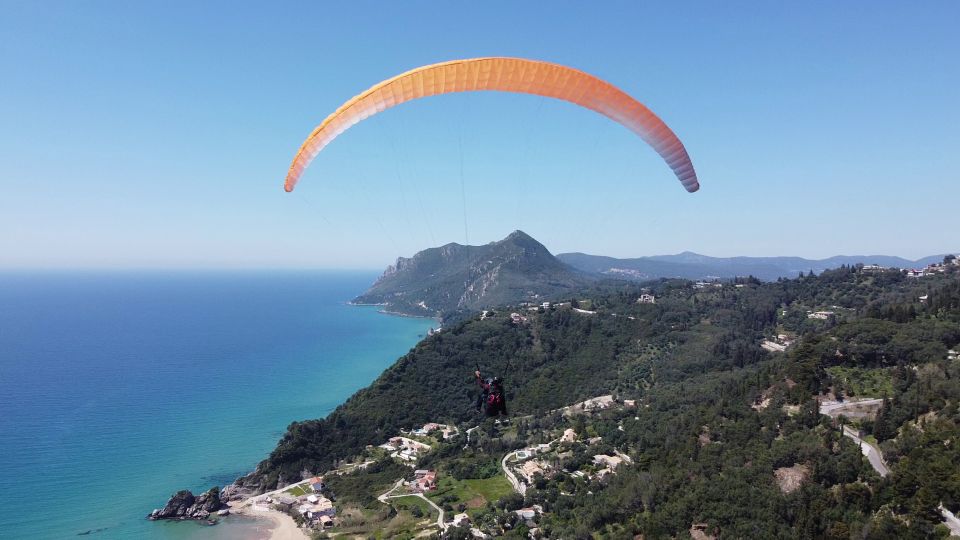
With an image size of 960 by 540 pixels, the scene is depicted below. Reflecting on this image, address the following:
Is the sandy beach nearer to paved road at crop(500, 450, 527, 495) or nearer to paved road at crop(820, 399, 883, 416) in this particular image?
paved road at crop(500, 450, 527, 495)

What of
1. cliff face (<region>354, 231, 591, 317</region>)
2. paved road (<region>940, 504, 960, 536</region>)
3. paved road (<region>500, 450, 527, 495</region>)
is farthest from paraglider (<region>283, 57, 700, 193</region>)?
cliff face (<region>354, 231, 591, 317</region>)

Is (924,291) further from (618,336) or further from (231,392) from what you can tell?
(231,392)

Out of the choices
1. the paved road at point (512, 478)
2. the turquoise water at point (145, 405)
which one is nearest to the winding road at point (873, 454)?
the paved road at point (512, 478)

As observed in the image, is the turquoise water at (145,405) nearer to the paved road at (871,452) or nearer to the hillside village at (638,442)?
the hillside village at (638,442)

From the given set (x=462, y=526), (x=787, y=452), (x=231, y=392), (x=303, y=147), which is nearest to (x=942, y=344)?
(x=787, y=452)

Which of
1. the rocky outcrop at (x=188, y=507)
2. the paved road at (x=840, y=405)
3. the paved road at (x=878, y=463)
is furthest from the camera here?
the rocky outcrop at (x=188, y=507)

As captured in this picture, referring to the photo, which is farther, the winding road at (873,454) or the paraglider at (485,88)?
the winding road at (873,454)

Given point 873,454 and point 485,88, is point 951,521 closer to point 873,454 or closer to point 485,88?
point 873,454
